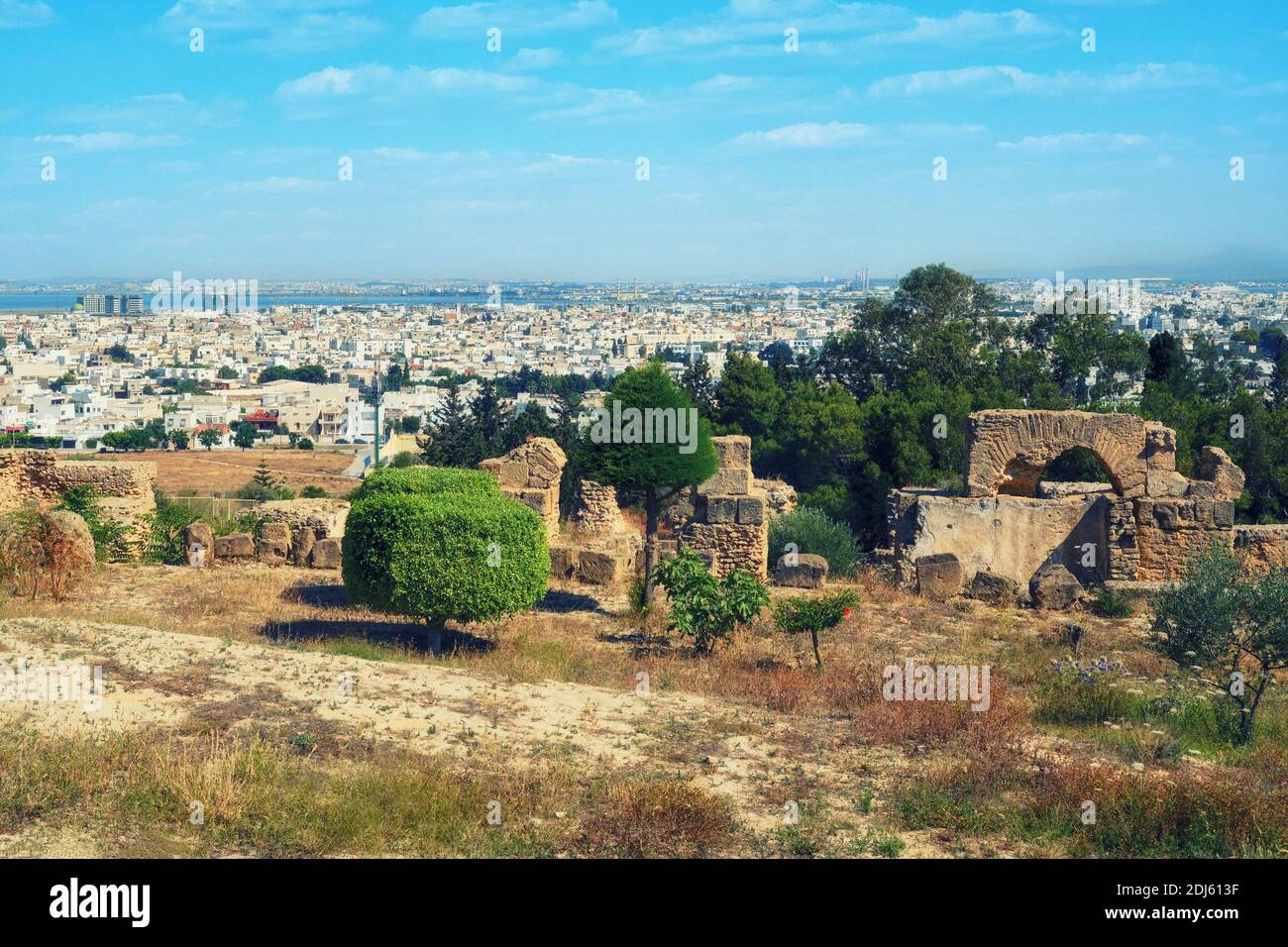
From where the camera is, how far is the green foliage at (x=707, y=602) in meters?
12.9

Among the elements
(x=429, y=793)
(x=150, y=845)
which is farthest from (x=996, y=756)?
(x=150, y=845)

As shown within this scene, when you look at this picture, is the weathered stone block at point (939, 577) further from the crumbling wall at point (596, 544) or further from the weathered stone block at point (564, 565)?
the weathered stone block at point (564, 565)

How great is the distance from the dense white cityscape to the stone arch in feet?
68.6

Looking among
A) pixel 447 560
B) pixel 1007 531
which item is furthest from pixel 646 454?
pixel 1007 531

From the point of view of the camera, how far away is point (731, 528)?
1819cm

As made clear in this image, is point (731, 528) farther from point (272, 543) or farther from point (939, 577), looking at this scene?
point (272, 543)

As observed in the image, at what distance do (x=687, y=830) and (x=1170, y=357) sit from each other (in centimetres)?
3311

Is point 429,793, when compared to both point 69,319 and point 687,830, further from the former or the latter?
point 69,319

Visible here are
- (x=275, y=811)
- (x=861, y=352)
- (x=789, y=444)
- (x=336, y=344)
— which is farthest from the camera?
(x=336, y=344)

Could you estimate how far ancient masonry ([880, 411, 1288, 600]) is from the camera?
18.0 m

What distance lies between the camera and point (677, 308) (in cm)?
18275

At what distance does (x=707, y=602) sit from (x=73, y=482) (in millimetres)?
11470

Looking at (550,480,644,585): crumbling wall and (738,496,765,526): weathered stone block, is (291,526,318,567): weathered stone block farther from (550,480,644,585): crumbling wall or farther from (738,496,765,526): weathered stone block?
(738,496,765,526): weathered stone block

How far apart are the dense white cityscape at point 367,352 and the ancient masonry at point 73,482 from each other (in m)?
21.0
